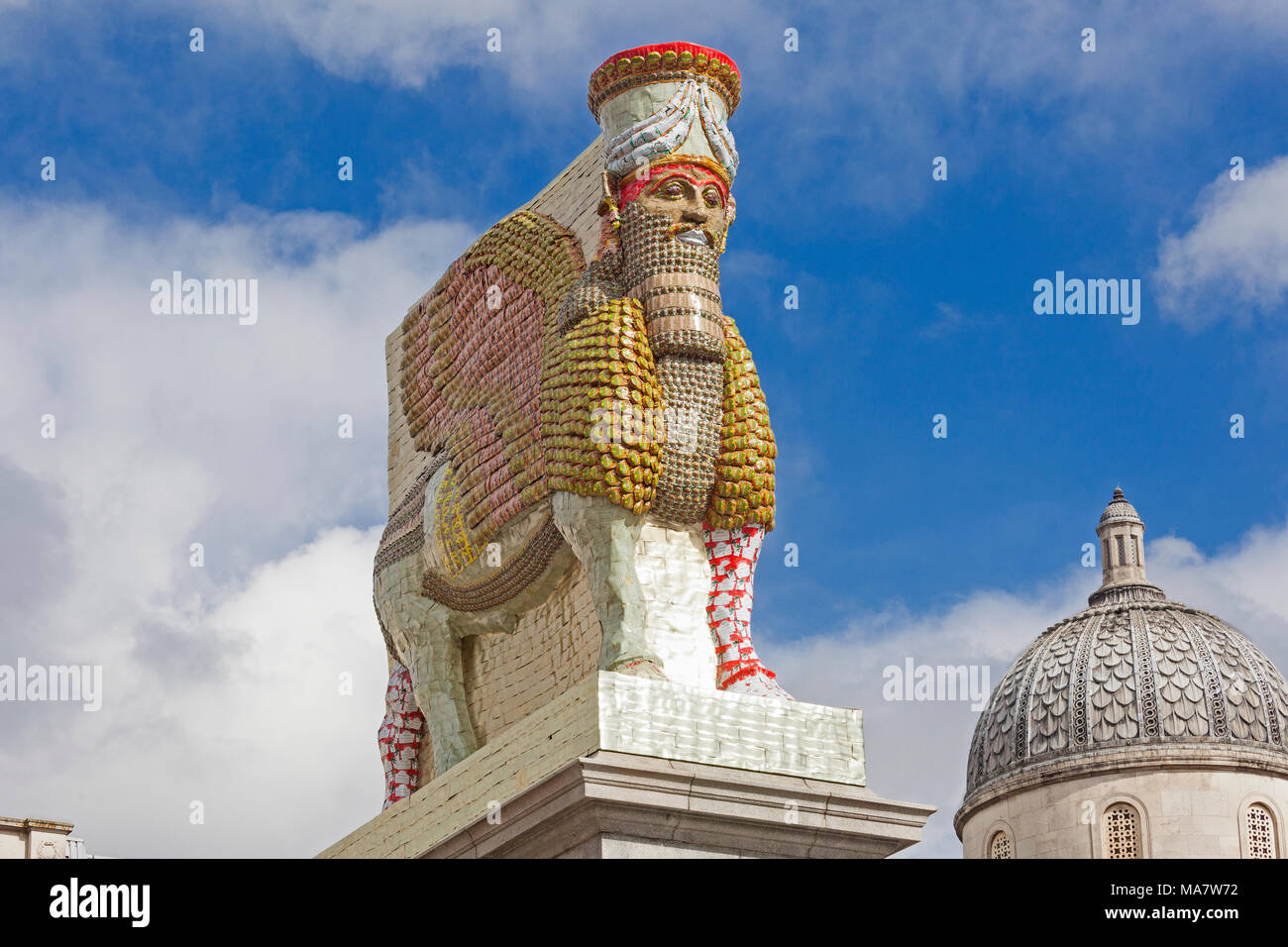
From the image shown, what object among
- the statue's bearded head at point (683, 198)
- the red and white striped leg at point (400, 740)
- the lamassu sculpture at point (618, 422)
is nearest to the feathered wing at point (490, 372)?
the lamassu sculpture at point (618, 422)

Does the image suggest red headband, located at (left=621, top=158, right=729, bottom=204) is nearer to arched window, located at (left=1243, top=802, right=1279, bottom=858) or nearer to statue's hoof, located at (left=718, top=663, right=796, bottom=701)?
statue's hoof, located at (left=718, top=663, right=796, bottom=701)

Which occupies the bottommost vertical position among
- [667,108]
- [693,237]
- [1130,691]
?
[693,237]

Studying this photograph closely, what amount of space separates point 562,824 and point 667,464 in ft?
10.3

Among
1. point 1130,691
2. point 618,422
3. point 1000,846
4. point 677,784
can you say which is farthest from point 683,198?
point 1000,846

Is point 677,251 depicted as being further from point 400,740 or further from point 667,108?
point 400,740

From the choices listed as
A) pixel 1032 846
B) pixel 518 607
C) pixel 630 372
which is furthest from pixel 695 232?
pixel 1032 846

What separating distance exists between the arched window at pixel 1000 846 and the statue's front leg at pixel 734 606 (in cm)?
3485

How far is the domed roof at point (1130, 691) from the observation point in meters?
49.8

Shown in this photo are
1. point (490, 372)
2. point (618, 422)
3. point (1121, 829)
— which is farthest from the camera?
point (1121, 829)

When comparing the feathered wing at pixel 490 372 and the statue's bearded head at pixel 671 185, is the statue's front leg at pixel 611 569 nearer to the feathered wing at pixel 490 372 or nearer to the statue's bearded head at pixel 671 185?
the feathered wing at pixel 490 372

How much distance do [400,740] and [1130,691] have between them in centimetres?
3259

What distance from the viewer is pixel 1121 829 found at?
50.2 meters
